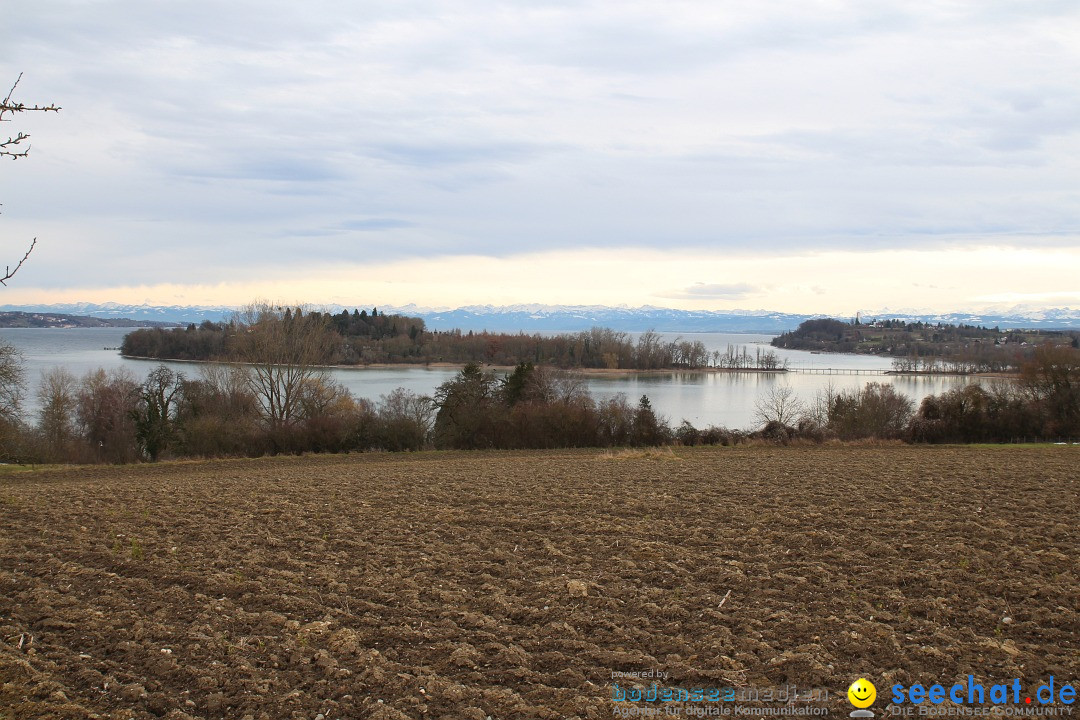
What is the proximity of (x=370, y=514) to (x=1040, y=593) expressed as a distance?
802 centimetres

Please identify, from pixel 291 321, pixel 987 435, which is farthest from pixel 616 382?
pixel 987 435

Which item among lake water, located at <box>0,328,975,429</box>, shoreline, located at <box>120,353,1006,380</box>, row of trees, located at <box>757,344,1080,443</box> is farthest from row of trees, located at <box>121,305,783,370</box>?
row of trees, located at <box>757,344,1080,443</box>

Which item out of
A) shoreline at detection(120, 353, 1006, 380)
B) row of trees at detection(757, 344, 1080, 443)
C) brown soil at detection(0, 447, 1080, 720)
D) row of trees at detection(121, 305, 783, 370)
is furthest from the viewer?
row of trees at detection(121, 305, 783, 370)

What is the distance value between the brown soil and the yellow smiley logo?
0.11 meters

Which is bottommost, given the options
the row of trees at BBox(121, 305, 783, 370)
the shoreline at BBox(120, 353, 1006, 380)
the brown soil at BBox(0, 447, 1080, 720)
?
the shoreline at BBox(120, 353, 1006, 380)

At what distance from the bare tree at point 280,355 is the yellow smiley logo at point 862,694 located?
3671cm

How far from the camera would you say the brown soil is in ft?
15.1

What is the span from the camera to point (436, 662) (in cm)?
495

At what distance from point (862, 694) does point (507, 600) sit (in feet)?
9.61

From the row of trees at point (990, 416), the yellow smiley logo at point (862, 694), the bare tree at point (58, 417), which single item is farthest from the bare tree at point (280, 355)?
the yellow smiley logo at point (862, 694)

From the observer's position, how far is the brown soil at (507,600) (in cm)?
460

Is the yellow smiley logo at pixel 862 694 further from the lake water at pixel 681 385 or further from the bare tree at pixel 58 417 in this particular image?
the lake water at pixel 681 385

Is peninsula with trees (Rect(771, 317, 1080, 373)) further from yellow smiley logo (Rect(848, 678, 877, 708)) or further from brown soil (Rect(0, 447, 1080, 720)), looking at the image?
yellow smiley logo (Rect(848, 678, 877, 708))

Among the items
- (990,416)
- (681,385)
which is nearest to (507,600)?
(990,416)
